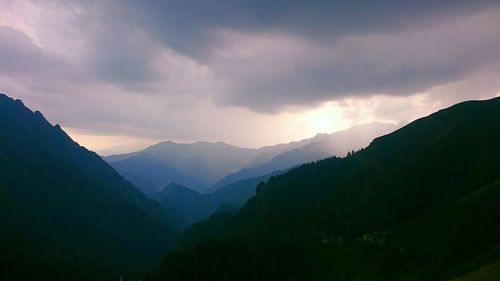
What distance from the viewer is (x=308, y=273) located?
139875 mm

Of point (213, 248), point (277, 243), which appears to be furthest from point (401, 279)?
point (213, 248)

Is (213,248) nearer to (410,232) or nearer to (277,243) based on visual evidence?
(277,243)

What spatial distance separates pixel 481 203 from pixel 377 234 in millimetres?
39557

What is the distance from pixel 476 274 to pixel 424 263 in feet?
123

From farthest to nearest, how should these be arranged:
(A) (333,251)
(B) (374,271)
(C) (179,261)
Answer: (C) (179,261) → (A) (333,251) → (B) (374,271)

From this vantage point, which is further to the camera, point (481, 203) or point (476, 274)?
point (481, 203)

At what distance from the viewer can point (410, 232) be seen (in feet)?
574

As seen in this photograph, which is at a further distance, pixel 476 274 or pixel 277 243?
pixel 277 243

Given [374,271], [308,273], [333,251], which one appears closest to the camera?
[374,271]

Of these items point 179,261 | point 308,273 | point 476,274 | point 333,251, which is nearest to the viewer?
point 476,274

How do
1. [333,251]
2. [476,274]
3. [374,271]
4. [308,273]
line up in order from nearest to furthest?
[476,274] < [374,271] < [308,273] < [333,251]

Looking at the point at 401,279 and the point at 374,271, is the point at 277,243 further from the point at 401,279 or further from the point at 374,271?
the point at 401,279

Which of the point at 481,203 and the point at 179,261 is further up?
the point at 481,203

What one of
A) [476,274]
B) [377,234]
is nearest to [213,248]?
[377,234]
